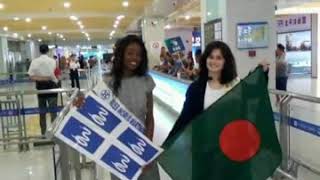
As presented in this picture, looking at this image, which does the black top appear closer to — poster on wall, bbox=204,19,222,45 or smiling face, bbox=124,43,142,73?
smiling face, bbox=124,43,142,73

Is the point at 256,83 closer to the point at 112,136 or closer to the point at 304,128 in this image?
the point at 112,136

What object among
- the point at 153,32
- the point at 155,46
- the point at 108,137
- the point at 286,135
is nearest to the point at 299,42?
the point at 155,46

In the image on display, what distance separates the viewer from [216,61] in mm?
2535

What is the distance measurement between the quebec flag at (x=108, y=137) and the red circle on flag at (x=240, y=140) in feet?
1.27

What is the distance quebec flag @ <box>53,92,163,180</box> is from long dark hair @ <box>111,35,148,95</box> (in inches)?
6.1

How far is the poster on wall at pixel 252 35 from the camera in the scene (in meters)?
6.94

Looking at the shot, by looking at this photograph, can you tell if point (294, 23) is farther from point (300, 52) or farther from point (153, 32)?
point (153, 32)

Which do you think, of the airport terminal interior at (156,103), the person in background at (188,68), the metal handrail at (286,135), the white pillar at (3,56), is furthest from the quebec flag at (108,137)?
the white pillar at (3,56)

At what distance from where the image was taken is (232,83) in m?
2.59

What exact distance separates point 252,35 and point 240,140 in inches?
186

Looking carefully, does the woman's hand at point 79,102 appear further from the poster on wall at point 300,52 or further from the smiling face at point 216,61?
the poster on wall at point 300,52

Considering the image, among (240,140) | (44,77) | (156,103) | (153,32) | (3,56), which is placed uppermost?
(153,32)

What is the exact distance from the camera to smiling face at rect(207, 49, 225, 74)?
2.53m

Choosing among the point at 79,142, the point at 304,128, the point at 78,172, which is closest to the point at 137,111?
the point at 79,142
